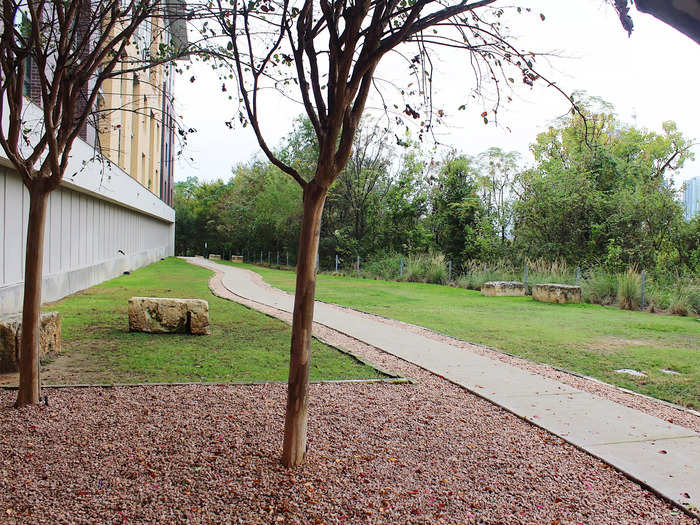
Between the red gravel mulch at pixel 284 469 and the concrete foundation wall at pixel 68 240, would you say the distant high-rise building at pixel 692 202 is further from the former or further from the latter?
the concrete foundation wall at pixel 68 240

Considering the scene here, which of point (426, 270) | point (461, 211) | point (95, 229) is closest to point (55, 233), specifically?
point (95, 229)

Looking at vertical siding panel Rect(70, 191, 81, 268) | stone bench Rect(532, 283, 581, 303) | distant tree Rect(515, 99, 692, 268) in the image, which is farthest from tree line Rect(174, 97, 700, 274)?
vertical siding panel Rect(70, 191, 81, 268)

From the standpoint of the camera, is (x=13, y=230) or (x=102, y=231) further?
(x=102, y=231)

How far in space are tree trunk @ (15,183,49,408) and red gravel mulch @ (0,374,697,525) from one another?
0.71 feet

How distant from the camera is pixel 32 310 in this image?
15.5 feet

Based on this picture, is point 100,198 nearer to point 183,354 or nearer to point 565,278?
point 183,354

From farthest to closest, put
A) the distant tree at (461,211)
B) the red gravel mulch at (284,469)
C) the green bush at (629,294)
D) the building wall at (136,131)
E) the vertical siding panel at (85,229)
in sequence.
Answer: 1. the distant tree at (461,211)
2. the building wall at (136,131)
3. the vertical siding panel at (85,229)
4. the green bush at (629,294)
5. the red gravel mulch at (284,469)

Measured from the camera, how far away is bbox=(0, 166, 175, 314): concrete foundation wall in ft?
33.1

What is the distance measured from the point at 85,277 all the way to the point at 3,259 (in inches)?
262

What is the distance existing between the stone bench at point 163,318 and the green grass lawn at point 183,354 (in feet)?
0.53

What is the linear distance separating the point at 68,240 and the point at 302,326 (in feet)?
43.8

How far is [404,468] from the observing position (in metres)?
3.68

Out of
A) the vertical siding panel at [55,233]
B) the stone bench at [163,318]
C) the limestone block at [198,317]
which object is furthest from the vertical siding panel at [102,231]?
the limestone block at [198,317]

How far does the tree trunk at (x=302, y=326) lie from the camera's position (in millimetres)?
3525
